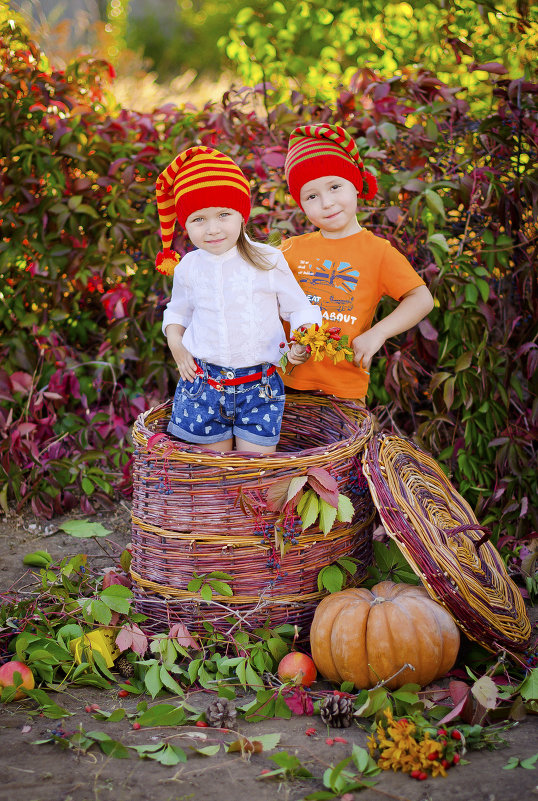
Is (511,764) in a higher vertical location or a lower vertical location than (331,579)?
lower

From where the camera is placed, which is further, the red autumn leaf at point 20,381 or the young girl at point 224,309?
the red autumn leaf at point 20,381

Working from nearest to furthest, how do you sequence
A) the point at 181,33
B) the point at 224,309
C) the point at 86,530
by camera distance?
the point at 224,309
the point at 86,530
the point at 181,33

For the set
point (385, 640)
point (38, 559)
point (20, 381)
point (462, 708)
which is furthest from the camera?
point (20, 381)

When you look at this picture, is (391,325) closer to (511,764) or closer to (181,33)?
(511,764)

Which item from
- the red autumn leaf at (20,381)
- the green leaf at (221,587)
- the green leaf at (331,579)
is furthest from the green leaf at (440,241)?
the red autumn leaf at (20,381)

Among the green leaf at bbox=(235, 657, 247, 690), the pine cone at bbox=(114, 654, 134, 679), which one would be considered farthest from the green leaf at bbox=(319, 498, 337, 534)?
the pine cone at bbox=(114, 654, 134, 679)

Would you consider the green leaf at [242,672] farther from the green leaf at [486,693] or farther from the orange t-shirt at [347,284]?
the orange t-shirt at [347,284]

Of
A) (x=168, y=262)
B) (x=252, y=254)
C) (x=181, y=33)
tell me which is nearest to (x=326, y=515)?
(x=252, y=254)

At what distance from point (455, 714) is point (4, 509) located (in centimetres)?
221

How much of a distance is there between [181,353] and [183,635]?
874 millimetres

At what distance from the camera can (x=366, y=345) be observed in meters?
2.47

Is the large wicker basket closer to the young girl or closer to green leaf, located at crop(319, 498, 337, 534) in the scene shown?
green leaf, located at crop(319, 498, 337, 534)

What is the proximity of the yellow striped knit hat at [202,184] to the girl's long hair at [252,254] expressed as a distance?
0.07 m

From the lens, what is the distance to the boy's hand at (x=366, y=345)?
8.11ft
